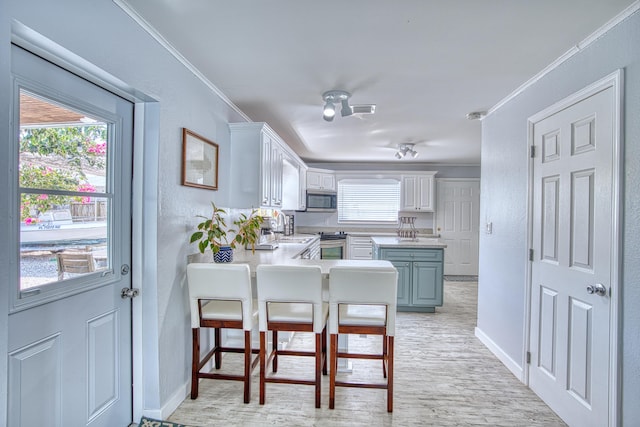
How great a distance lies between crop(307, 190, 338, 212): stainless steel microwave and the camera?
20.1ft

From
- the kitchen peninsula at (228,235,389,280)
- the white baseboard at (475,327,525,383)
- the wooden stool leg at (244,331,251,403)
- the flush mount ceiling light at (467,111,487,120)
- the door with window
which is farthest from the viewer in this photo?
the flush mount ceiling light at (467,111,487,120)

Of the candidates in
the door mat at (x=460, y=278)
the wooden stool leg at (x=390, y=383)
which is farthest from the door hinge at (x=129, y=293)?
the door mat at (x=460, y=278)

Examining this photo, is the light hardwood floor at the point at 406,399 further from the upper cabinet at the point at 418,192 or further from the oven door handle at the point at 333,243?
the upper cabinet at the point at 418,192

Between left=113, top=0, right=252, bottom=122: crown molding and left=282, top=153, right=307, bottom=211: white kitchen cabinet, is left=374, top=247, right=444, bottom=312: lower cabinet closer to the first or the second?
left=282, top=153, right=307, bottom=211: white kitchen cabinet

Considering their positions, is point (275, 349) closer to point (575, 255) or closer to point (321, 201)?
point (575, 255)

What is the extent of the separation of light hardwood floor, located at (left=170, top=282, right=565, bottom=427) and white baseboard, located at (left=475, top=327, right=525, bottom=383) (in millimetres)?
55

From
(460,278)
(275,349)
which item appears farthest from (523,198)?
(460,278)

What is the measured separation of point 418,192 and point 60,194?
6.04 m

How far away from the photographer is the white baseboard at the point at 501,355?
2.66 metres

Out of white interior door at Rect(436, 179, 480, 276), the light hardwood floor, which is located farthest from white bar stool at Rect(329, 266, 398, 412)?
white interior door at Rect(436, 179, 480, 276)

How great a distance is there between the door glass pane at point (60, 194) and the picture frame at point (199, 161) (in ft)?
1.83

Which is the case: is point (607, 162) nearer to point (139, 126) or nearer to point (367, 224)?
point (139, 126)

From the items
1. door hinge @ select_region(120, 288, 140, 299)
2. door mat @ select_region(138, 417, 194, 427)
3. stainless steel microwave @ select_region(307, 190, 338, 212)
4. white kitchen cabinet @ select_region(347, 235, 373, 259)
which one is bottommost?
door mat @ select_region(138, 417, 194, 427)

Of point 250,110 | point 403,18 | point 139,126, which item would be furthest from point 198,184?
point 403,18
